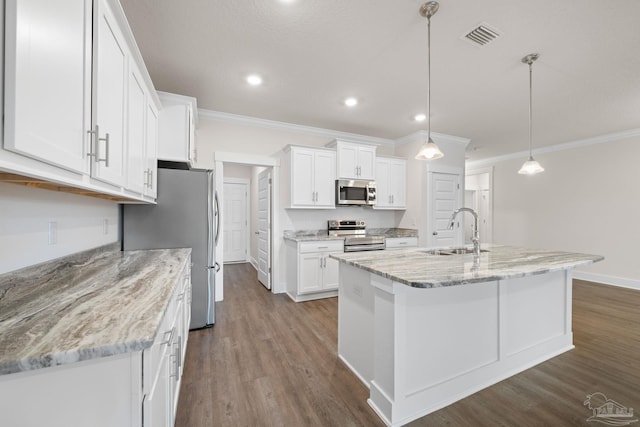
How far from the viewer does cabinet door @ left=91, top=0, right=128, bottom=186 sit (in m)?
1.13

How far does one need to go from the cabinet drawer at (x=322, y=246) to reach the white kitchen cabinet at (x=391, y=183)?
1.13 metres

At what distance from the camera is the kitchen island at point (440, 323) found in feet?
5.07

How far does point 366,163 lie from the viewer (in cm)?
436

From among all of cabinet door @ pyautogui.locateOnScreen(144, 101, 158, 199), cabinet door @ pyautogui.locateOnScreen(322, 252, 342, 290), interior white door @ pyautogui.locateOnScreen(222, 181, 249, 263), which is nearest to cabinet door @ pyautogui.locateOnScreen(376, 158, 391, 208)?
cabinet door @ pyautogui.locateOnScreen(322, 252, 342, 290)

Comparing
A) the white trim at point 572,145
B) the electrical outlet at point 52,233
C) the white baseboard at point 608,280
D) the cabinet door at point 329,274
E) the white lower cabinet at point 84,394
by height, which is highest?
the white trim at point 572,145

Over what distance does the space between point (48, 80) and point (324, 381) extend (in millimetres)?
2204

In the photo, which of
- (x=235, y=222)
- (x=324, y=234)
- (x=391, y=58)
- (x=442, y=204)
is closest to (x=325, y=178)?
(x=324, y=234)

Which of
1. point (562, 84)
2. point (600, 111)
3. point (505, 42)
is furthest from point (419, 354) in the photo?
point (600, 111)

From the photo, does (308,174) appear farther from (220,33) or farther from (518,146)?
(518,146)

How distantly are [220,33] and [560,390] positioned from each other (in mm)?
3751

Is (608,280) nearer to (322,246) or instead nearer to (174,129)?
(322,246)

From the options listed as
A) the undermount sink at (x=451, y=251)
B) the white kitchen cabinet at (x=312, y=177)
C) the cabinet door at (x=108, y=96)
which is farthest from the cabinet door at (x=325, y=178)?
the cabinet door at (x=108, y=96)

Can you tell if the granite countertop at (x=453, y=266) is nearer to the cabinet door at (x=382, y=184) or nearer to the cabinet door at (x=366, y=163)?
the cabinet door at (x=366, y=163)

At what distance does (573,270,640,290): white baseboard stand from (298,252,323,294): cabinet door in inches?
203
